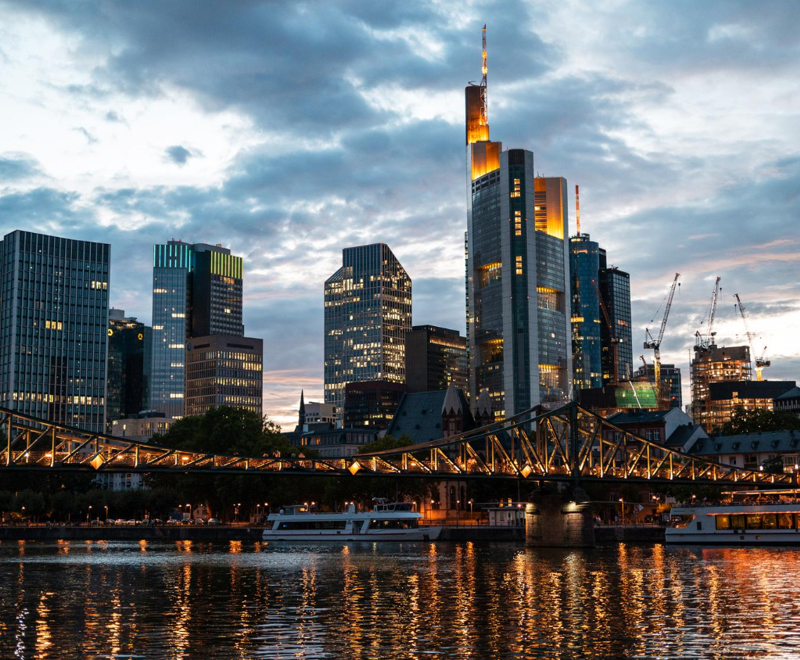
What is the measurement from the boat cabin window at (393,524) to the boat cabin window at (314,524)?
5380 mm

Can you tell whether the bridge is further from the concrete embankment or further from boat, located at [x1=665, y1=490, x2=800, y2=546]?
the concrete embankment

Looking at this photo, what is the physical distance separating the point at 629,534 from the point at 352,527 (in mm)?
41597

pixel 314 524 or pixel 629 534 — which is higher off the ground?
pixel 314 524

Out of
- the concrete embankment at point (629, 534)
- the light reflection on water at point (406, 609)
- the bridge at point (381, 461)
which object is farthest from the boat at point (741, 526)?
the light reflection on water at point (406, 609)

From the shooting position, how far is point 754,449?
188500 millimetres

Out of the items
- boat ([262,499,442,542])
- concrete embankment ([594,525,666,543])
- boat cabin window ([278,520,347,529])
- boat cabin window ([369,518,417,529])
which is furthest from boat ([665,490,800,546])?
boat cabin window ([278,520,347,529])

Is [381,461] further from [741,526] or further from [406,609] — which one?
[406,609]

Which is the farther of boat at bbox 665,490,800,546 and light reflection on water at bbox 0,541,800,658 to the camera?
boat at bbox 665,490,800,546

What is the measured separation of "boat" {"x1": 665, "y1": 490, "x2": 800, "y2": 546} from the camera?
434 feet

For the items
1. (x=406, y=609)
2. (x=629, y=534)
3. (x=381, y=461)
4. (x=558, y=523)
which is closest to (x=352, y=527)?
(x=381, y=461)

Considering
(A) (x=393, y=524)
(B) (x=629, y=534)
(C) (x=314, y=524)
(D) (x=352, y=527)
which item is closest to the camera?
(B) (x=629, y=534)

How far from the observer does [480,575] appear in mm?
82000

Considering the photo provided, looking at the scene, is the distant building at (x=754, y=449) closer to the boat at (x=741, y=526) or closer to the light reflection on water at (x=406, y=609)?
the boat at (x=741, y=526)

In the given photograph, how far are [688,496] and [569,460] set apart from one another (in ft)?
112
